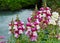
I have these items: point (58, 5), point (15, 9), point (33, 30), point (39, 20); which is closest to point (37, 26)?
point (33, 30)

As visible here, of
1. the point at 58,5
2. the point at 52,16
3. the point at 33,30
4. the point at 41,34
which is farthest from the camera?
the point at 58,5

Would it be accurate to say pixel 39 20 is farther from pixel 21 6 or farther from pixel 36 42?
pixel 21 6

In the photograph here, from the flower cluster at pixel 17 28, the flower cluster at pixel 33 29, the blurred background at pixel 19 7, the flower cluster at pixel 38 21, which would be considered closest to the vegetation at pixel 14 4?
the blurred background at pixel 19 7

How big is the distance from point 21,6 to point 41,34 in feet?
31.2

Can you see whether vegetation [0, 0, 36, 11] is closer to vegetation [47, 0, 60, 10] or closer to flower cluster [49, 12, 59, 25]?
vegetation [47, 0, 60, 10]

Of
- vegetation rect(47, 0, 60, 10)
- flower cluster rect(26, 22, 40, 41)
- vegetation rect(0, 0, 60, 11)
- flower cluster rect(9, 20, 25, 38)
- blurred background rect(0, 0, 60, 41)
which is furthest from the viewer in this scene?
vegetation rect(0, 0, 60, 11)

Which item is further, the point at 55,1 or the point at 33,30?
the point at 55,1

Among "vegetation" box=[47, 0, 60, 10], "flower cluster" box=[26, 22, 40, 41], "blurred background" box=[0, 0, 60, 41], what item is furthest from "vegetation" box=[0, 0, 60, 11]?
"flower cluster" box=[26, 22, 40, 41]

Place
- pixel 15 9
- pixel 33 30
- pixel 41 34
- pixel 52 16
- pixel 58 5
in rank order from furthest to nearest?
pixel 15 9
pixel 58 5
pixel 41 34
pixel 52 16
pixel 33 30

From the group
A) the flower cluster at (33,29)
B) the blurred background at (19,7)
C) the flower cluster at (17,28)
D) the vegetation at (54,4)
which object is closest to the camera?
the flower cluster at (33,29)

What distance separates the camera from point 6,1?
13398 millimetres

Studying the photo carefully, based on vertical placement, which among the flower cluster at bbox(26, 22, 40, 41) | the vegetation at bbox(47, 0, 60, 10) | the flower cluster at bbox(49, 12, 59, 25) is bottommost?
the flower cluster at bbox(26, 22, 40, 41)

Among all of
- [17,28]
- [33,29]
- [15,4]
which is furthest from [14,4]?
[33,29]

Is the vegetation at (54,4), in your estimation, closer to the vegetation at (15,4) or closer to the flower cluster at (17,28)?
the vegetation at (15,4)
